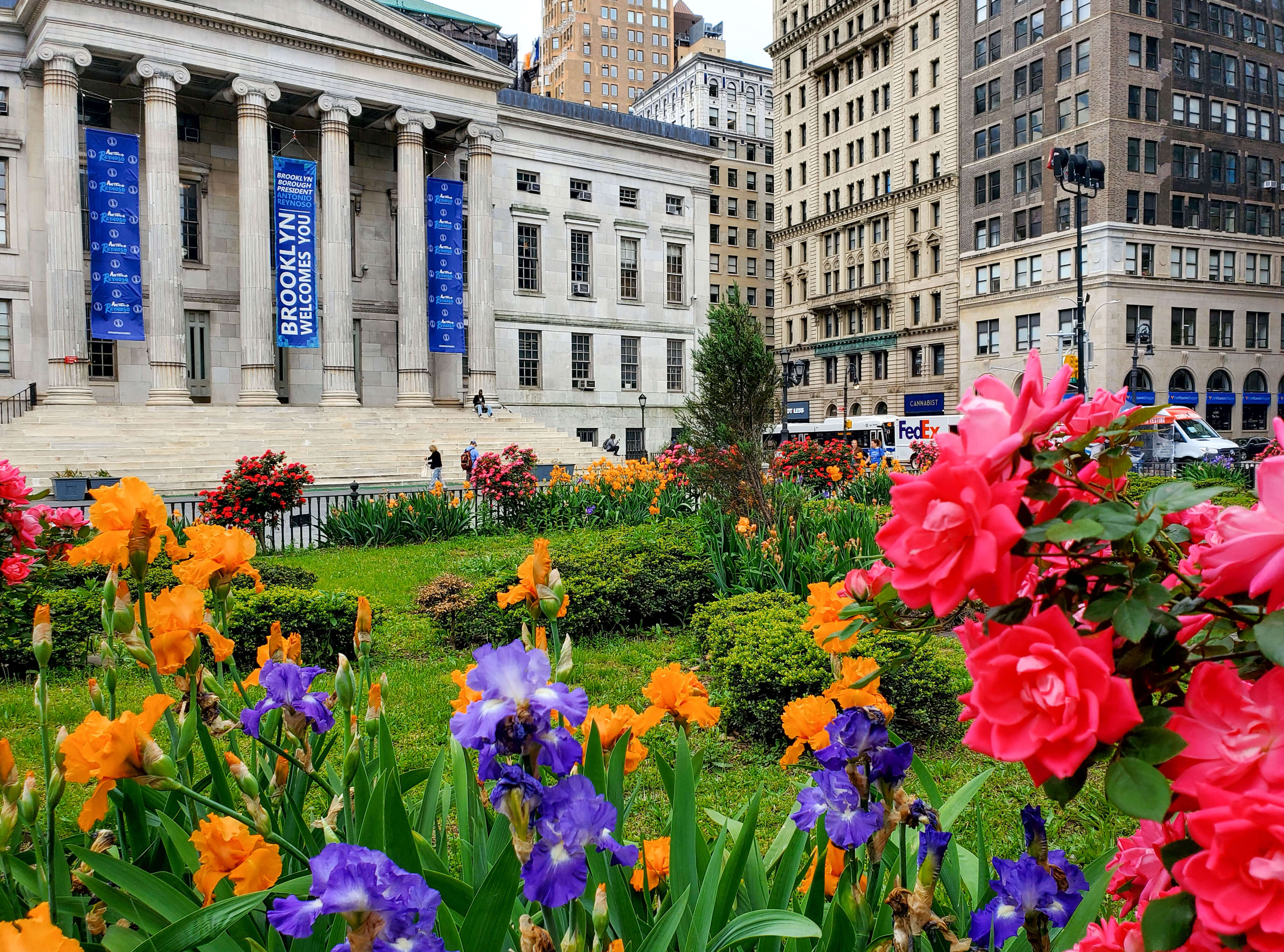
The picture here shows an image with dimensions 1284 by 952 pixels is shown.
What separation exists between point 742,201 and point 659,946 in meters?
95.8

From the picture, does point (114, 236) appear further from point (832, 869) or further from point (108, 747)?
point (832, 869)

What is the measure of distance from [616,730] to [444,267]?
38.6 meters

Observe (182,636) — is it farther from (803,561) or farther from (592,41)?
(592,41)

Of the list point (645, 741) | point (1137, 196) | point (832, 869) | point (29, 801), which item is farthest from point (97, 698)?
point (1137, 196)

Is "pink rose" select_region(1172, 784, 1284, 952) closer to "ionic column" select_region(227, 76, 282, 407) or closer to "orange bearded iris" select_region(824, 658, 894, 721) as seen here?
"orange bearded iris" select_region(824, 658, 894, 721)

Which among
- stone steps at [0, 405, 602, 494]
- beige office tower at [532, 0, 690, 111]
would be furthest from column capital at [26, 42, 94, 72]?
beige office tower at [532, 0, 690, 111]

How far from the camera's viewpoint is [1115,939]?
156 cm

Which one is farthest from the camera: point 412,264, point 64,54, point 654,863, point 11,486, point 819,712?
point 412,264

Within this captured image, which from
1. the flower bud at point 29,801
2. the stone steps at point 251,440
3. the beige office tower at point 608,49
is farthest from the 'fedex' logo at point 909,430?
the beige office tower at point 608,49

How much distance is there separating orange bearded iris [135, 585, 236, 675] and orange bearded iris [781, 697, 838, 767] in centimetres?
157

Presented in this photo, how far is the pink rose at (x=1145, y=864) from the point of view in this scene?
1.27 m

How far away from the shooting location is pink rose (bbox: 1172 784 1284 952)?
97cm

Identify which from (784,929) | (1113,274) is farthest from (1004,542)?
(1113,274)

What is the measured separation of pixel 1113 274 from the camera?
5169 cm
